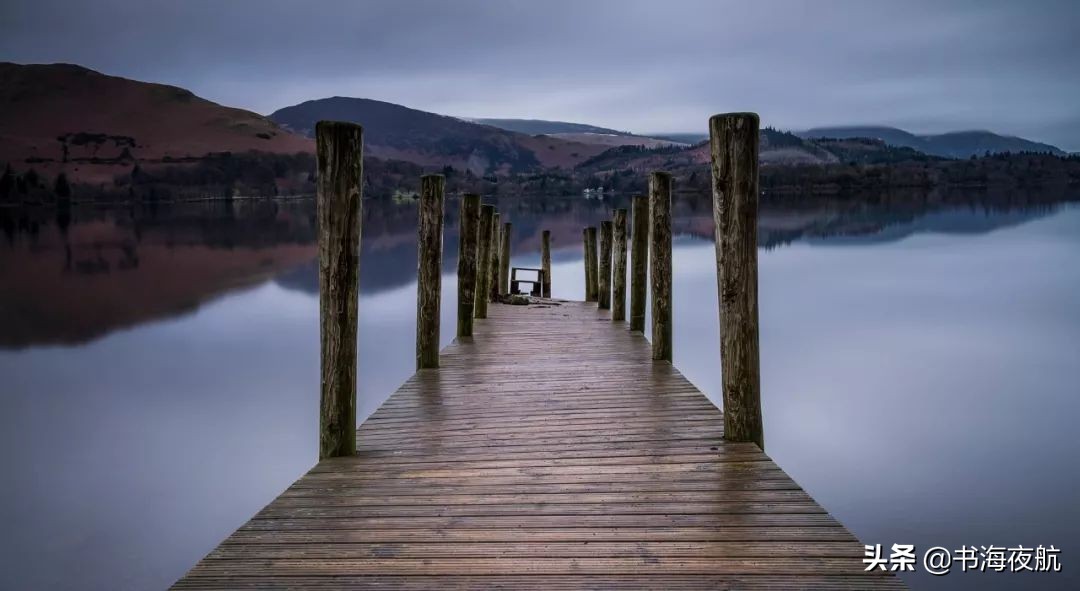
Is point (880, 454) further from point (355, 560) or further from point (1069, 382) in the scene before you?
point (355, 560)

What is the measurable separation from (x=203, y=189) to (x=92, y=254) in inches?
2797

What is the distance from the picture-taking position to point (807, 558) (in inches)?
143

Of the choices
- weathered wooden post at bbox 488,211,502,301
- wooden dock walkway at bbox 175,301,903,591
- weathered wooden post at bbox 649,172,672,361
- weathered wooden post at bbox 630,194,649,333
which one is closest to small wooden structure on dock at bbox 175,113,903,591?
wooden dock walkway at bbox 175,301,903,591

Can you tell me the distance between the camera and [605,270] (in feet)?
48.5

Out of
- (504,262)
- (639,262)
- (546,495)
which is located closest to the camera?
(546,495)

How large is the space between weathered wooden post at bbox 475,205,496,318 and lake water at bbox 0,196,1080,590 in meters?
2.21

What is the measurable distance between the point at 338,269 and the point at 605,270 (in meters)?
9.87

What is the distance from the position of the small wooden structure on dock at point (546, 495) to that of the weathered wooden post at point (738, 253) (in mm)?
14

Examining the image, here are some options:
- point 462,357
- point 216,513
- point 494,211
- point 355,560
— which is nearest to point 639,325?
point 462,357

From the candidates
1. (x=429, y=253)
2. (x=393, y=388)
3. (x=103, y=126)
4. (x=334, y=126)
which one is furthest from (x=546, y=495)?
(x=103, y=126)

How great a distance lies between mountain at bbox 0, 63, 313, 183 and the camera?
105 meters

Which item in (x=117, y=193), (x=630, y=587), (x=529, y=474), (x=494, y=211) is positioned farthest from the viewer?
(x=117, y=193)

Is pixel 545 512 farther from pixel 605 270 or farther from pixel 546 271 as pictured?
pixel 546 271

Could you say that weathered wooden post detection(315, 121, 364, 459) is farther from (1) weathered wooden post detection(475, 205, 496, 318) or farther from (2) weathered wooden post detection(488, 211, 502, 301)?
(2) weathered wooden post detection(488, 211, 502, 301)
